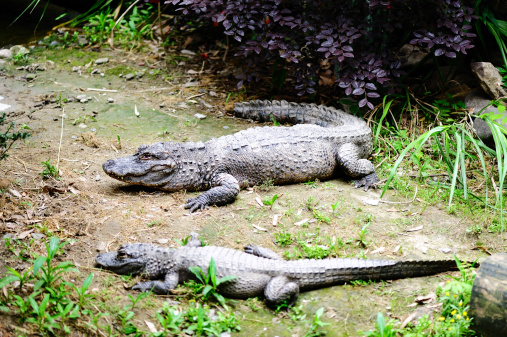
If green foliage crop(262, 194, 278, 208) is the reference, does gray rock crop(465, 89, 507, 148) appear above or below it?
above

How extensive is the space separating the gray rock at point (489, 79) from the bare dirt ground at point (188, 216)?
212cm

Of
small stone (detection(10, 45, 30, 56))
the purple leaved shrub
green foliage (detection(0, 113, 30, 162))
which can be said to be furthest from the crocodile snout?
small stone (detection(10, 45, 30, 56))

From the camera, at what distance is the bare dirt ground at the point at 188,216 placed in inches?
155

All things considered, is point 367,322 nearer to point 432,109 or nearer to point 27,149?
point 432,109

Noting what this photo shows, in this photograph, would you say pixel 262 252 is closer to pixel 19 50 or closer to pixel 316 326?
pixel 316 326

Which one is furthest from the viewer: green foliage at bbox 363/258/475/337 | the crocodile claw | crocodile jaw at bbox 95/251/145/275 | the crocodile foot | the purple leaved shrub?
the purple leaved shrub

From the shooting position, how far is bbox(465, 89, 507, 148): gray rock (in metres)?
5.87

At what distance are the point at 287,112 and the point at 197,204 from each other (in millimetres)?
2379

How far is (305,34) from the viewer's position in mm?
6656

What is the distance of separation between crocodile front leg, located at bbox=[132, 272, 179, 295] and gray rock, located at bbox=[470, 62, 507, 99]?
480 cm

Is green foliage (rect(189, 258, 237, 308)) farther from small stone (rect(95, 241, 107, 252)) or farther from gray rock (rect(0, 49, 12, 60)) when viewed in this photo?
gray rock (rect(0, 49, 12, 60))

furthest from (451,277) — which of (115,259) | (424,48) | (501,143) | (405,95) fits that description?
(424,48)

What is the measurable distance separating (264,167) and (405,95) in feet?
8.36

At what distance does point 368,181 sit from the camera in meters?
5.63
